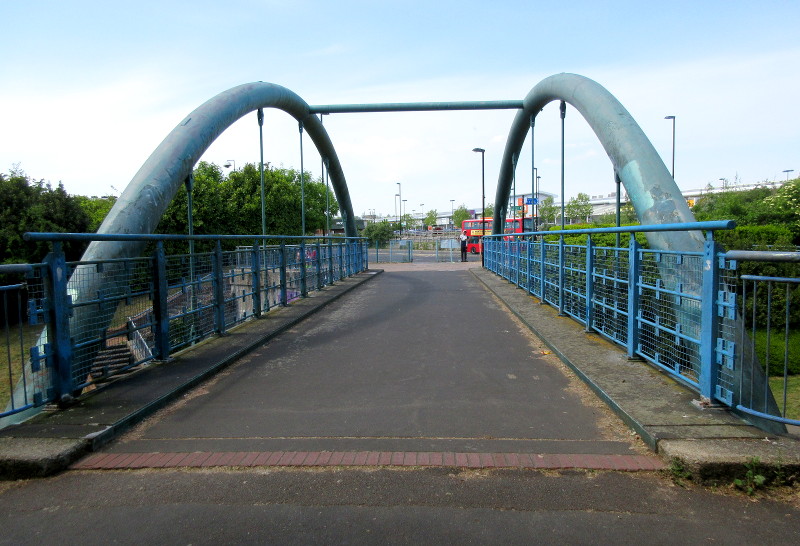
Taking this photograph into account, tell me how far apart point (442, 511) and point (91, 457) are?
2.61m

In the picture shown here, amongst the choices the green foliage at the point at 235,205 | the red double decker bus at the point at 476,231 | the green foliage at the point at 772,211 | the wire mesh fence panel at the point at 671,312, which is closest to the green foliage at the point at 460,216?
the red double decker bus at the point at 476,231

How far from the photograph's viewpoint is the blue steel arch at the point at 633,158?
29.6 feet

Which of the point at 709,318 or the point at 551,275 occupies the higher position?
the point at 709,318

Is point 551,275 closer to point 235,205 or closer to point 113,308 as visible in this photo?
point 113,308

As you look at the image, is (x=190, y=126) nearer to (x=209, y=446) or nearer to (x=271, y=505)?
(x=209, y=446)

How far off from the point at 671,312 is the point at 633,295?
66 cm

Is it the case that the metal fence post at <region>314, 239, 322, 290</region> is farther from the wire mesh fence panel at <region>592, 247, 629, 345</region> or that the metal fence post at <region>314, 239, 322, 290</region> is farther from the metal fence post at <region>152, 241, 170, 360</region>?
the wire mesh fence panel at <region>592, 247, 629, 345</region>

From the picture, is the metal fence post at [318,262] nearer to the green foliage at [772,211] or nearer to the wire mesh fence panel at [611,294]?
the wire mesh fence panel at [611,294]

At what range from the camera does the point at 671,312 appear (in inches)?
221

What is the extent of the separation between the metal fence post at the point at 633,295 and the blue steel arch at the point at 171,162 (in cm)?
599

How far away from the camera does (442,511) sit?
3.29 m

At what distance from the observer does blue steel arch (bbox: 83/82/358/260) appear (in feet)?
27.2

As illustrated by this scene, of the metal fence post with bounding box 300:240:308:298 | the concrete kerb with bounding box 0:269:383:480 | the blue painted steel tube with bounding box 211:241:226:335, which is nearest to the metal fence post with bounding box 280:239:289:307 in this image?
the metal fence post with bounding box 300:240:308:298

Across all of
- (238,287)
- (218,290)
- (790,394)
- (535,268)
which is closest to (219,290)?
(218,290)
